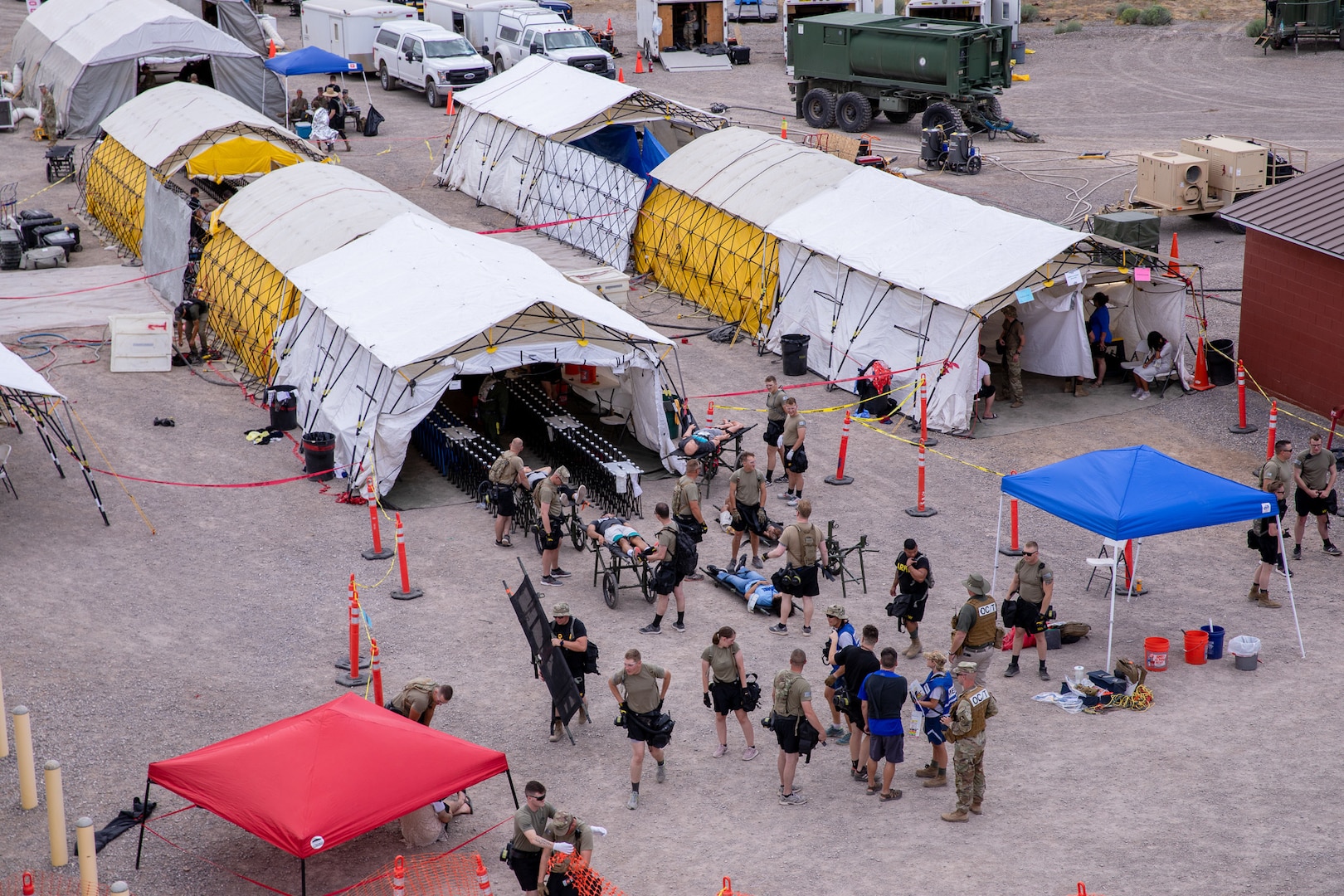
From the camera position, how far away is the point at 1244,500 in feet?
49.8

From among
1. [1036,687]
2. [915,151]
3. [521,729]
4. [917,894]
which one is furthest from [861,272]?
[915,151]

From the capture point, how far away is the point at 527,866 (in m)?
11.1

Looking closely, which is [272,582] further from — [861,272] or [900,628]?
[861,272]

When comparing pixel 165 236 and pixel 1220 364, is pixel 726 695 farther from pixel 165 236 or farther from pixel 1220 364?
pixel 165 236

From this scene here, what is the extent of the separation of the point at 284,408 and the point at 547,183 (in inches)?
463

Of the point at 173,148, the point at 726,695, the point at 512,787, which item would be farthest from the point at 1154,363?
the point at 173,148

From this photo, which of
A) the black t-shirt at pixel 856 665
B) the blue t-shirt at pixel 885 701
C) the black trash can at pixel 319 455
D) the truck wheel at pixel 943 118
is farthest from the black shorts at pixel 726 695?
the truck wheel at pixel 943 118

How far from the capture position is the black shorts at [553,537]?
17.1m

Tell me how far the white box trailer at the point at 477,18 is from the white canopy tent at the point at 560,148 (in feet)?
39.8

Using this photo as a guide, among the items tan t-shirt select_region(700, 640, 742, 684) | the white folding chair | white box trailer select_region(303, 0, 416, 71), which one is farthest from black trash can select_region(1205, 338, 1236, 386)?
white box trailer select_region(303, 0, 416, 71)

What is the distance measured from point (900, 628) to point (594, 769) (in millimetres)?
4163

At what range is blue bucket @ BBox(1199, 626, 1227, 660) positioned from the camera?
49.7 ft

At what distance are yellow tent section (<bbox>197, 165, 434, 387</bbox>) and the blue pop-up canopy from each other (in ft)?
40.9

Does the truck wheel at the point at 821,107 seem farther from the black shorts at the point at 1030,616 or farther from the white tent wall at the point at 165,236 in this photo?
the black shorts at the point at 1030,616
